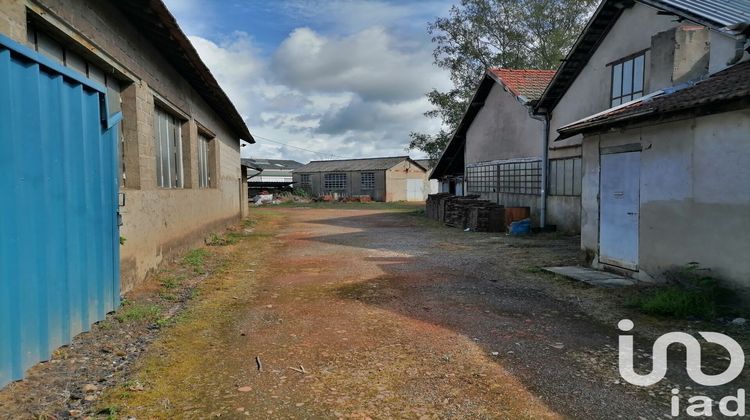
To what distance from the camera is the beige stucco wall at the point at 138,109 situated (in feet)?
16.0

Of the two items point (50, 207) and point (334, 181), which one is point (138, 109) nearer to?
point (50, 207)

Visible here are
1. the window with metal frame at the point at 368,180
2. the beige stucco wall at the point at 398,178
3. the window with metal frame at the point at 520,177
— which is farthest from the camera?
the window with metal frame at the point at 368,180

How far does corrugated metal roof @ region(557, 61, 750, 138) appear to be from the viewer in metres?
5.49

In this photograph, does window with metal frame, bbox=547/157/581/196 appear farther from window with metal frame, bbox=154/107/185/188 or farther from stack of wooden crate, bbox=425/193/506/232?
window with metal frame, bbox=154/107/185/188

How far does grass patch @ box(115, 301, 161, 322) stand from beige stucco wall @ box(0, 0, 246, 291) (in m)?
0.67

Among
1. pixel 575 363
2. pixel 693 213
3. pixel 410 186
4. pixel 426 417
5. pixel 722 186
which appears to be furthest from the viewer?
pixel 410 186

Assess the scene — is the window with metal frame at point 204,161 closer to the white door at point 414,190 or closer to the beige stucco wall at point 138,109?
the beige stucco wall at point 138,109

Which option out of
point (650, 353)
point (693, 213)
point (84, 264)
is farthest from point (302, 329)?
point (693, 213)

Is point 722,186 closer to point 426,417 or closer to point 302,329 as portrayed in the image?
point 426,417

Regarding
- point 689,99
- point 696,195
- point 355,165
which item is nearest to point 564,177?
point 696,195

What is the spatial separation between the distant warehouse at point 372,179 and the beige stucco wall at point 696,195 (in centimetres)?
3859

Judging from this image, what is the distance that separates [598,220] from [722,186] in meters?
2.58

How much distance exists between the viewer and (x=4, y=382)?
315 centimetres

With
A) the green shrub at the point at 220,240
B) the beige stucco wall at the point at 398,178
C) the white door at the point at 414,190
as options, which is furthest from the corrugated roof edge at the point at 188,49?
the white door at the point at 414,190
